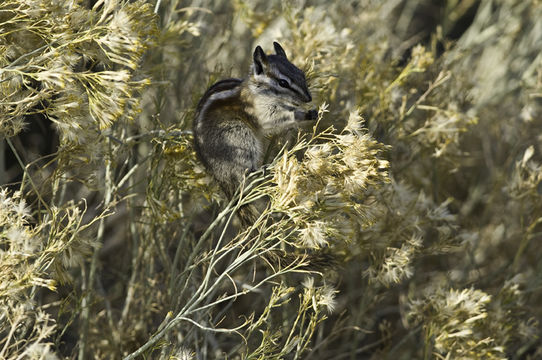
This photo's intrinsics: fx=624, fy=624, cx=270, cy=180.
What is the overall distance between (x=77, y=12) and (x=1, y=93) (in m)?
0.46

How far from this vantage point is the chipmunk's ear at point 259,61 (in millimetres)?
3342

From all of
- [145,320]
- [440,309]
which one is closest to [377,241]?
[440,309]

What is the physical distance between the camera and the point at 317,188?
2.36 meters

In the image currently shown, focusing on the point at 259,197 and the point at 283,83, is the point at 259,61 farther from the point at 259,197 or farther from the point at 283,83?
the point at 259,197

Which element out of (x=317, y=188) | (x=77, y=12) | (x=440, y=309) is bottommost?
(x=440, y=309)

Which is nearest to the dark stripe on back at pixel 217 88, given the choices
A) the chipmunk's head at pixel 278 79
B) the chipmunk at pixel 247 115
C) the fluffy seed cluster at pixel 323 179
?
the chipmunk at pixel 247 115

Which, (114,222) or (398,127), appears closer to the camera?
(398,127)

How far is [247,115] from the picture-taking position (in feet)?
11.3

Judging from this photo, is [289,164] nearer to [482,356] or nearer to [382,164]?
[382,164]

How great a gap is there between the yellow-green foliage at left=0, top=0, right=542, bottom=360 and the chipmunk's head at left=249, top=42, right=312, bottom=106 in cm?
16

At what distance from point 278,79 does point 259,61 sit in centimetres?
17

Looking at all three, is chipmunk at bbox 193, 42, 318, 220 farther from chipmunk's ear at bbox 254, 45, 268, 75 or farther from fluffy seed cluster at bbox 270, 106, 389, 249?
fluffy seed cluster at bbox 270, 106, 389, 249

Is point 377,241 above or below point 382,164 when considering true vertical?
below

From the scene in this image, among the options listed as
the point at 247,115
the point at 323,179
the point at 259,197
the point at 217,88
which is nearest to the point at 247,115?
the point at 247,115
